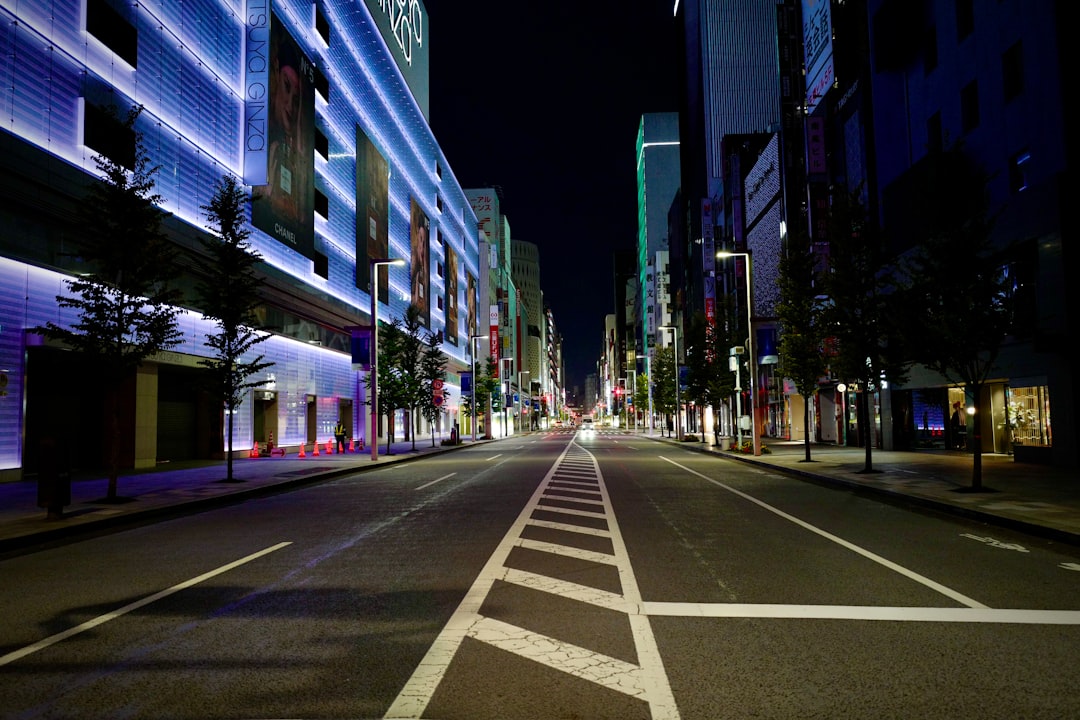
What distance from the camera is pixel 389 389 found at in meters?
38.3

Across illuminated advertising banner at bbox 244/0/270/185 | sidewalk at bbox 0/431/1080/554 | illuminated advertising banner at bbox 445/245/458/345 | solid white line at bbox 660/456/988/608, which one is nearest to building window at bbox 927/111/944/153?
sidewalk at bbox 0/431/1080/554

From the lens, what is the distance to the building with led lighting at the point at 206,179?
769 inches

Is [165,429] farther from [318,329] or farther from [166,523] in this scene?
[166,523]

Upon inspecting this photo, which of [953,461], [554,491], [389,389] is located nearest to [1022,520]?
[554,491]

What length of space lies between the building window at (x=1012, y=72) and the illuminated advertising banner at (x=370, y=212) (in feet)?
116

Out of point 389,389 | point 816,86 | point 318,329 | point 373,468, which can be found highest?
point 816,86

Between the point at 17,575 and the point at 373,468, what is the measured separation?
1915 centimetres

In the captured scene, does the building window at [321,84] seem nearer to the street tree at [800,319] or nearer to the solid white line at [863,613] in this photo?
the street tree at [800,319]

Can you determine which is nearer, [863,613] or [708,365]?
[863,613]

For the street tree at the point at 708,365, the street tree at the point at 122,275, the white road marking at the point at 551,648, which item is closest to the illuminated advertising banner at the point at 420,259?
the street tree at the point at 708,365

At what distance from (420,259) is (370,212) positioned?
15.7 meters

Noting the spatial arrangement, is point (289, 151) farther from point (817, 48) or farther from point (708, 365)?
point (817, 48)

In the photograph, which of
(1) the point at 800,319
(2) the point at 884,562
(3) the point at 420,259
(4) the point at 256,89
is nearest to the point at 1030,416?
(1) the point at 800,319

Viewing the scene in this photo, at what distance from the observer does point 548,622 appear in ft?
19.0
